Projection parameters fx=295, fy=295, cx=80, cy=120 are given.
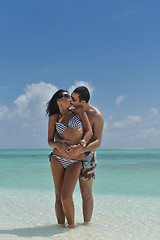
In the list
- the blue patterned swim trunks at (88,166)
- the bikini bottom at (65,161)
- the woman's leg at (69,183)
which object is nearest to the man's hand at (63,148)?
the bikini bottom at (65,161)

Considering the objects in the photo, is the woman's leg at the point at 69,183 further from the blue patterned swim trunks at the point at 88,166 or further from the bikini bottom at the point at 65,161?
the blue patterned swim trunks at the point at 88,166

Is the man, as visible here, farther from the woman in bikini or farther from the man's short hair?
the woman in bikini

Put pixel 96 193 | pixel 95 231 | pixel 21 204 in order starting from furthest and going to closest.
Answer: pixel 96 193 → pixel 21 204 → pixel 95 231

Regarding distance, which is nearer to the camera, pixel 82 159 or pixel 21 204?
pixel 82 159

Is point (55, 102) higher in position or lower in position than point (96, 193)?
higher

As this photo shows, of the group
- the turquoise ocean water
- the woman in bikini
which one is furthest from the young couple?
the turquoise ocean water

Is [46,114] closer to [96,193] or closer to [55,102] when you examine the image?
[55,102]

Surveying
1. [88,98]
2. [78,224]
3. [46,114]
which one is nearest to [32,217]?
[78,224]

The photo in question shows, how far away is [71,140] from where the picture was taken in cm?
398

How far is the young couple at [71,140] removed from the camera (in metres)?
3.91

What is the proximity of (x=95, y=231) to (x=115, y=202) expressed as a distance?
254 cm

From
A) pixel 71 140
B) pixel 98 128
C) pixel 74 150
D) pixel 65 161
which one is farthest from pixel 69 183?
pixel 98 128

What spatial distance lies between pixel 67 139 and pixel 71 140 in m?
0.06

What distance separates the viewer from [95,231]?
14.3ft
